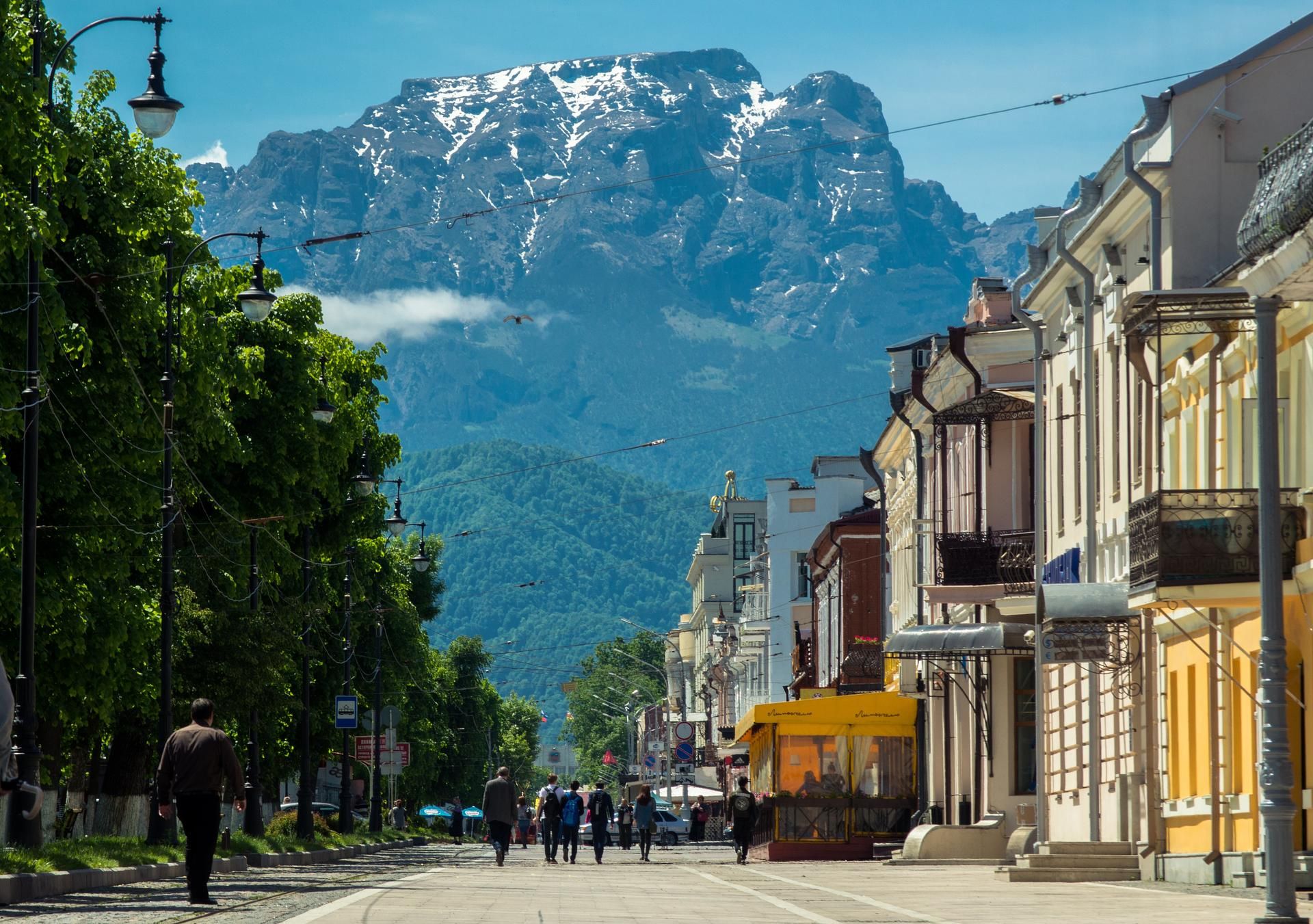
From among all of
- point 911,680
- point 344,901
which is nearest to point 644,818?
point 911,680

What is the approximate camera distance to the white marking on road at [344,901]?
1750 cm

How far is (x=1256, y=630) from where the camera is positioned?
25.2 m

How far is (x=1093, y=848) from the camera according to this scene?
30578 millimetres

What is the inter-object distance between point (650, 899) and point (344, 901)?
12.2 ft

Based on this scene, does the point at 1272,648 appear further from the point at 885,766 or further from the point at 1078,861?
the point at 885,766

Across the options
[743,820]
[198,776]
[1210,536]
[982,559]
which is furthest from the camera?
[743,820]

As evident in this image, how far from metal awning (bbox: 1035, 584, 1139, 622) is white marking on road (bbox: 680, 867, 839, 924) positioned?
211 inches

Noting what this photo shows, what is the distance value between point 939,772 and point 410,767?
53.3 m

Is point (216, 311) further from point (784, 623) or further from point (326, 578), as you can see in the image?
point (784, 623)

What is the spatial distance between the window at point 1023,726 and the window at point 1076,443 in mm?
6877

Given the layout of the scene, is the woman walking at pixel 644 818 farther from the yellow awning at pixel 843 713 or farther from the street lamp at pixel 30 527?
the street lamp at pixel 30 527

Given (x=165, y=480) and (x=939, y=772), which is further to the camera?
(x=939, y=772)

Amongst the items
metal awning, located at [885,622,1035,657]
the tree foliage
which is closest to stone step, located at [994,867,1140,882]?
metal awning, located at [885,622,1035,657]

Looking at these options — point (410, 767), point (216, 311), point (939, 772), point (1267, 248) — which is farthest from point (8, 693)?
point (410, 767)
